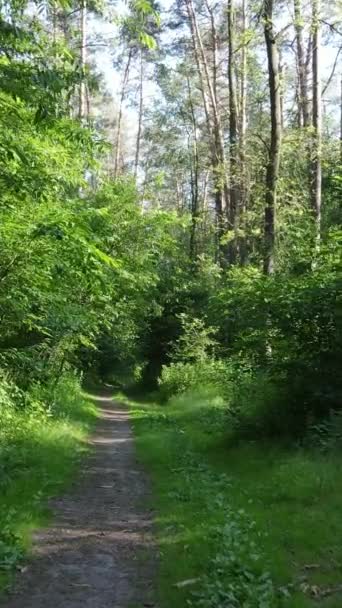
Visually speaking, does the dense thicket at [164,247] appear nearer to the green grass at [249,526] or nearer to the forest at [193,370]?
the forest at [193,370]

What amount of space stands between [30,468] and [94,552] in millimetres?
3709

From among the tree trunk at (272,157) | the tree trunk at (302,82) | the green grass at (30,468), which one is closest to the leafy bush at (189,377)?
the green grass at (30,468)

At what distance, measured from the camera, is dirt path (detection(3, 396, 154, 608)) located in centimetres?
528

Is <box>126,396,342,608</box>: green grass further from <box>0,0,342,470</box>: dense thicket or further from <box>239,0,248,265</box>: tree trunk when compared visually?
<box>239,0,248,265</box>: tree trunk

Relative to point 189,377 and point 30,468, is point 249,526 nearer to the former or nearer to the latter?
point 30,468

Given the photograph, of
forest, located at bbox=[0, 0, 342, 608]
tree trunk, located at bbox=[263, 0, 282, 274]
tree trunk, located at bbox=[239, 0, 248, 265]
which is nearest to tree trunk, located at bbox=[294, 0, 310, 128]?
tree trunk, located at bbox=[239, 0, 248, 265]

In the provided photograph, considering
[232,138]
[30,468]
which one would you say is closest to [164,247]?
[232,138]

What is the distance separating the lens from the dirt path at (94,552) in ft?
17.3

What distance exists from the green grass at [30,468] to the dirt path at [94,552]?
8.0 inches

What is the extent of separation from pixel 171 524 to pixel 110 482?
3150mm

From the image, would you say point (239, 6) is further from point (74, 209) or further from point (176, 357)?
point (74, 209)

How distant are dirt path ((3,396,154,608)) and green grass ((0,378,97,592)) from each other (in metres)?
0.20

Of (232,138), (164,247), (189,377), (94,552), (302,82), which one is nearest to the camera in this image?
(94,552)

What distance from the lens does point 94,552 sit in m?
6.50
